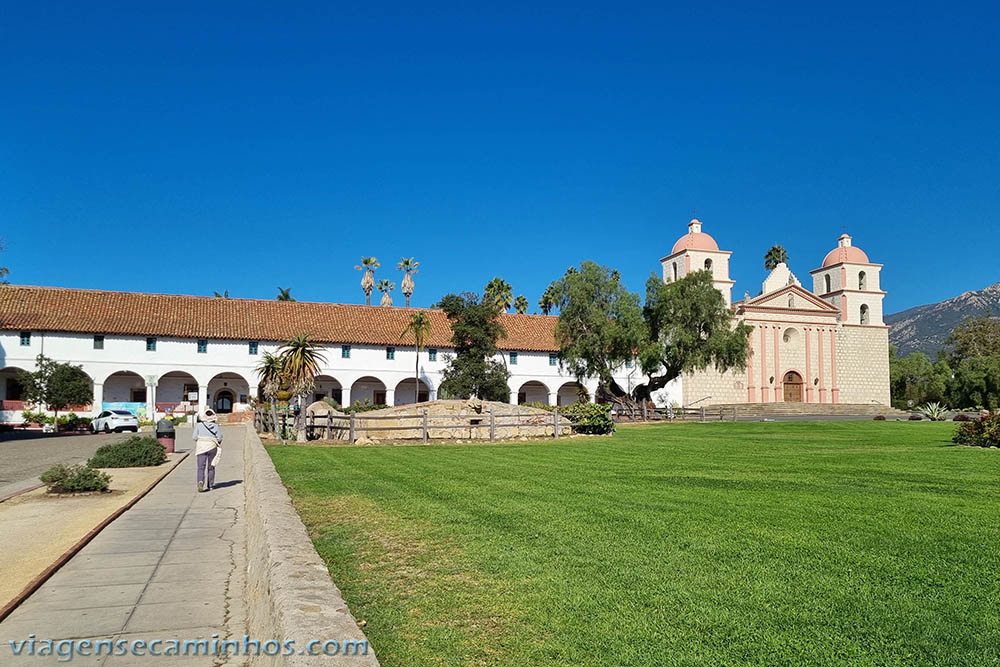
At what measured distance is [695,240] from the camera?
59.2 meters

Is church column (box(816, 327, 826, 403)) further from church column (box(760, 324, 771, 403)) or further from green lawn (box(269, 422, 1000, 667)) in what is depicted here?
green lawn (box(269, 422, 1000, 667))

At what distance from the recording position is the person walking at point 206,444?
12227 mm

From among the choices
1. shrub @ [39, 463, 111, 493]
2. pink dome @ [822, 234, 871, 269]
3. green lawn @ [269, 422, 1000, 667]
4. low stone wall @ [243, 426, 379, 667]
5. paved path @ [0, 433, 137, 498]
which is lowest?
paved path @ [0, 433, 137, 498]

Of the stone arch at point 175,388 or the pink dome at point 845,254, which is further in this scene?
the pink dome at point 845,254

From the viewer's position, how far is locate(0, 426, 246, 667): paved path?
16.0 feet

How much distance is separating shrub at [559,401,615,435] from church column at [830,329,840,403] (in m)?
39.7

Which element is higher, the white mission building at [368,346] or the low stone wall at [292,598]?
the white mission building at [368,346]

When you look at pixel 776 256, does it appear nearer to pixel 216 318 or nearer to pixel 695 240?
pixel 695 240

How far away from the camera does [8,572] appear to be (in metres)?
6.41

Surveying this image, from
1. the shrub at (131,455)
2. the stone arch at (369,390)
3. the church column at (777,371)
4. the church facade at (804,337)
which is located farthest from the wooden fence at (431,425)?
the church column at (777,371)

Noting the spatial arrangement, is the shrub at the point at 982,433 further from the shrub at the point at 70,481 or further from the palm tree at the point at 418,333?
the palm tree at the point at 418,333

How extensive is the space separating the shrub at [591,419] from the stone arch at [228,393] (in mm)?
27499

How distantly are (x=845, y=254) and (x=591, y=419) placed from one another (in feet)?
151

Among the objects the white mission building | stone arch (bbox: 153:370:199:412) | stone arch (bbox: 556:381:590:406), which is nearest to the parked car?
the white mission building
